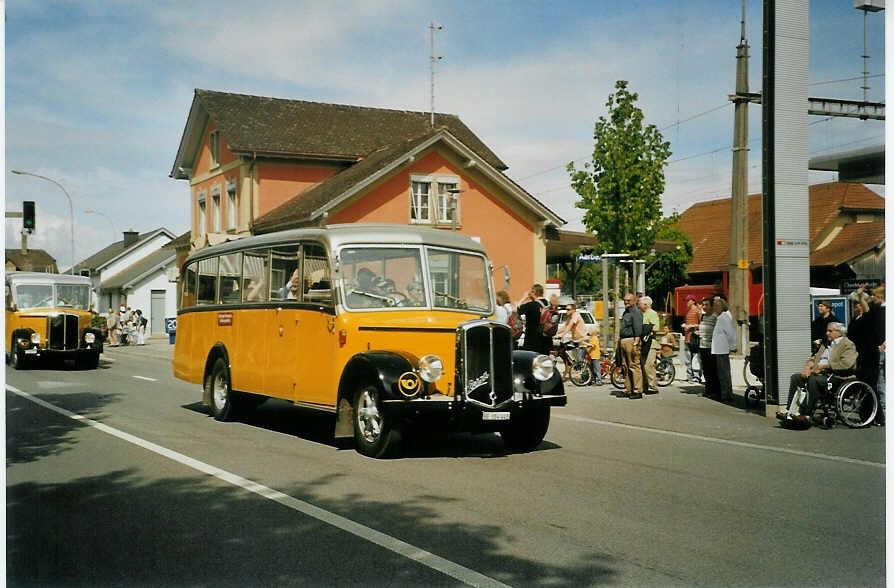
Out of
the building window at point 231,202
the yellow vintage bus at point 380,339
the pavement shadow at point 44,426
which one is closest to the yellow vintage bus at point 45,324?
the building window at point 231,202

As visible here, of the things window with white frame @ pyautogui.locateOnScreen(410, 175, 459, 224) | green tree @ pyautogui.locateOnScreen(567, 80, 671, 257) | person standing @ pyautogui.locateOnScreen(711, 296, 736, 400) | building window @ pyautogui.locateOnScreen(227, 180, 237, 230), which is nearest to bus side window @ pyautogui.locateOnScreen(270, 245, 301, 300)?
person standing @ pyautogui.locateOnScreen(711, 296, 736, 400)

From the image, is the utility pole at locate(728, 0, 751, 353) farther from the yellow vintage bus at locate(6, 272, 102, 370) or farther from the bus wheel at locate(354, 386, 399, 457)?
the yellow vintage bus at locate(6, 272, 102, 370)

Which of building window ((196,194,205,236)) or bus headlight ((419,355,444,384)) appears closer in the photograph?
bus headlight ((419,355,444,384))

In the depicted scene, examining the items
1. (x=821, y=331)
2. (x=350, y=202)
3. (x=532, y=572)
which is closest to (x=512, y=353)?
(x=532, y=572)

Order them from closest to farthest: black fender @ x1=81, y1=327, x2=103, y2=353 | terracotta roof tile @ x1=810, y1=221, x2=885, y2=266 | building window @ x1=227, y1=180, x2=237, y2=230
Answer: terracotta roof tile @ x1=810, y1=221, x2=885, y2=266
black fender @ x1=81, y1=327, x2=103, y2=353
building window @ x1=227, y1=180, x2=237, y2=230

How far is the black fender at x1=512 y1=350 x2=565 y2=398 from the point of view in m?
9.56

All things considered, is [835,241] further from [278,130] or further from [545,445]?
[278,130]

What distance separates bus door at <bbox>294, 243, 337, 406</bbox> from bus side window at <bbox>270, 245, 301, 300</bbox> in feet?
0.81

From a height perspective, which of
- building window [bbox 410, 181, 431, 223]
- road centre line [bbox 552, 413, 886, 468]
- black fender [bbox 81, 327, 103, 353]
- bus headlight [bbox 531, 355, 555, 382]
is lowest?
road centre line [bbox 552, 413, 886, 468]

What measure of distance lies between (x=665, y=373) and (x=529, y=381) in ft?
30.8

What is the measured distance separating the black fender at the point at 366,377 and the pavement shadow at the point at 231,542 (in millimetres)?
1581

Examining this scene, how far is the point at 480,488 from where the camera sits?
777 centimetres

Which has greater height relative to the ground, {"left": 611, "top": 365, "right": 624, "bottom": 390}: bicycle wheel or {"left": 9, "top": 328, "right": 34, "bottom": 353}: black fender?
{"left": 9, "top": 328, "right": 34, "bottom": 353}: black fender

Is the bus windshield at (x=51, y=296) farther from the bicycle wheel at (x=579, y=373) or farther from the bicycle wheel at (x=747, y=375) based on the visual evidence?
the bicycle wheel at (x=747, y=375)
